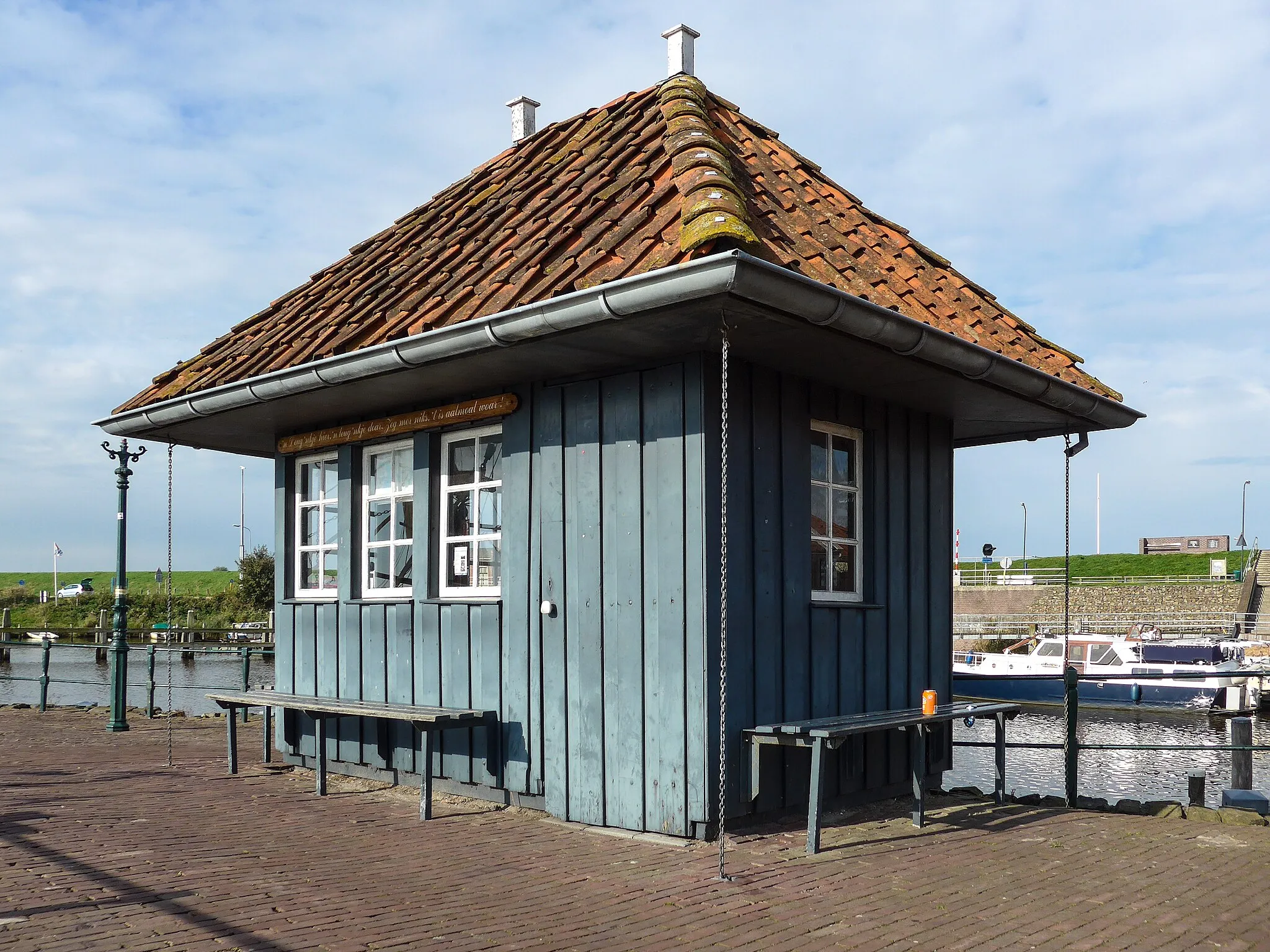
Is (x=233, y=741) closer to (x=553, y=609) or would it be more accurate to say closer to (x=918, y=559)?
(x=553, y=609)

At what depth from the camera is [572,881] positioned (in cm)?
627

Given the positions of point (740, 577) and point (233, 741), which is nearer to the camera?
point (740, 577)

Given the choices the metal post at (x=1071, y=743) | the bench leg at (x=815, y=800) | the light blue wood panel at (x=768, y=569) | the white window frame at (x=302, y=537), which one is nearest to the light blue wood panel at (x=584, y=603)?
the light blue wood panel at (x=768, y=569)

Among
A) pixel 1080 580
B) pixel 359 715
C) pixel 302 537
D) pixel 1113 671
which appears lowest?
pixel 1113 671

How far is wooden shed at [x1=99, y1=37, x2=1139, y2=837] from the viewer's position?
23.7 ft

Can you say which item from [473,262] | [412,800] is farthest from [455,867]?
[473,262]

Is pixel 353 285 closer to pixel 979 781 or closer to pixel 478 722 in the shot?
pixel 478 722

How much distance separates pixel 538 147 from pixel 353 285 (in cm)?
231

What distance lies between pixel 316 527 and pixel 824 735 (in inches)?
224

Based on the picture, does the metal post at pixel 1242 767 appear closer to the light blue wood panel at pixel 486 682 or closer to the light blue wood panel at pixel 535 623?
the light blue wood panel at pixel 535 623

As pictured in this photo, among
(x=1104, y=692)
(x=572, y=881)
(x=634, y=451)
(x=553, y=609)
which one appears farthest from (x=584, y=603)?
(x=1104, y=692)

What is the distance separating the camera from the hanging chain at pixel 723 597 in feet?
22.4


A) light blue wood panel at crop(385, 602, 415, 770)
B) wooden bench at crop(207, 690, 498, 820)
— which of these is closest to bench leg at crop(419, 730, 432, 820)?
wooden bench at crop(207, 690, 498, 820)

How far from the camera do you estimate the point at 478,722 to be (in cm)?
838
